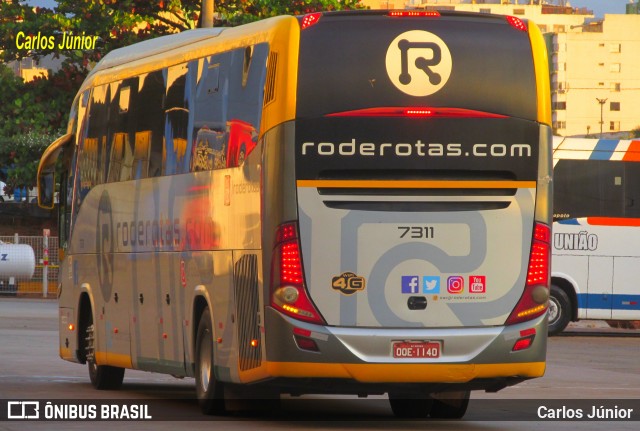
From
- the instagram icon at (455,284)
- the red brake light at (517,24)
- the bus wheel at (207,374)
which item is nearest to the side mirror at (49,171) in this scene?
the bus wheel at (207,374)

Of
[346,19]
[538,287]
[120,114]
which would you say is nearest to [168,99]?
[120,114]

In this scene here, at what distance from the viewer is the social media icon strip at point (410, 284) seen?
13875 millimetres

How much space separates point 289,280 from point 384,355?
95 centimetres

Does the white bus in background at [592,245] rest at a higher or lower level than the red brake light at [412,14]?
lower

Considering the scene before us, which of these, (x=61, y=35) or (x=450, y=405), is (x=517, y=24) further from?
(x=61, y=35)

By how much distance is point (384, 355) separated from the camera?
13.8 metres

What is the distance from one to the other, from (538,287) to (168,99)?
4508mm

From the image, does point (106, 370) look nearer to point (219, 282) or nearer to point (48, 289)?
point (219, 282)

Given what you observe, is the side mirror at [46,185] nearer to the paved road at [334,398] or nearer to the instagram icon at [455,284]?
the paved road at [334,398]

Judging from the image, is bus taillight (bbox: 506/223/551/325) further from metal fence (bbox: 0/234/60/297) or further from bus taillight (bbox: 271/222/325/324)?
metal fence (bbox: 0/234/60/297)

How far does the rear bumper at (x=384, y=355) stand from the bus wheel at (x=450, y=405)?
142 cm

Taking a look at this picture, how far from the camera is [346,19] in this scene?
1409 centimetres

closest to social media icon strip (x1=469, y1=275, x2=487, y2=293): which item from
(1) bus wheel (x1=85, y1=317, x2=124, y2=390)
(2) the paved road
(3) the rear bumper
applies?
(3) the rear bumper

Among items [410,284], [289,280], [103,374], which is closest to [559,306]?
[103,374]
